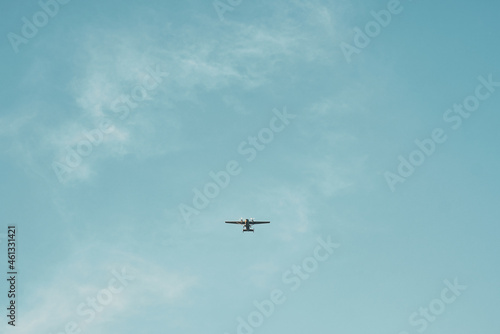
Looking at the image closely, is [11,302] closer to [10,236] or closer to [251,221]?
[10,236]

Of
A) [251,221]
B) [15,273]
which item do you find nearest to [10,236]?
[15,273]

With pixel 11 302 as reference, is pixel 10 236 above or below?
above

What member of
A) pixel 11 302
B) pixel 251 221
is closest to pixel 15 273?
pixel 11 302

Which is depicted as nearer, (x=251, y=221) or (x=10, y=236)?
(x=10, y=236)

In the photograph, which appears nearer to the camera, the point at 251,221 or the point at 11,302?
the point at 11,302

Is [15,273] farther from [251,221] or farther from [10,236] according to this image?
[251,221]

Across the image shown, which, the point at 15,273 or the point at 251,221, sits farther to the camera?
the point at 251,221

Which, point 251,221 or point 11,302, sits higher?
point 251,221
